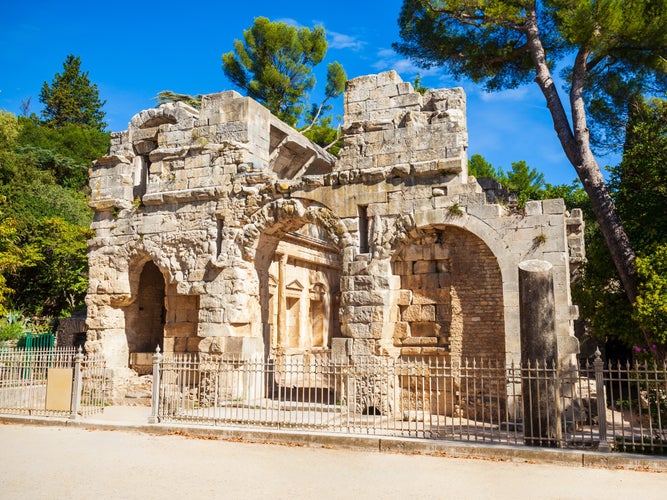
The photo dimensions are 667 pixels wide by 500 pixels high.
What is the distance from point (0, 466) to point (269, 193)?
23.6ft

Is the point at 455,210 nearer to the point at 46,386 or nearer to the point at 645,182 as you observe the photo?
the point at 645,182

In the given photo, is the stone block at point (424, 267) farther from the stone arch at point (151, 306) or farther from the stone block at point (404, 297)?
the stone arch at point (151, 306)

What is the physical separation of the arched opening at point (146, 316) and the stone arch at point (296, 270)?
9.44 feet

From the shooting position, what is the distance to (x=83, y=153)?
34250mm

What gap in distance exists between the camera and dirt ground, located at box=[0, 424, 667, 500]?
20.0ft

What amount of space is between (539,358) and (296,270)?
10.4 m

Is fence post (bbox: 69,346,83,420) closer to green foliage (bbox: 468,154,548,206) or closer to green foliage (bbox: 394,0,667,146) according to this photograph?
green foliage (bbox: 394,0,667,146)

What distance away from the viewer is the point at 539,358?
27.3 ft

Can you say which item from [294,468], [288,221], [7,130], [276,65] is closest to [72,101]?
[7,130]

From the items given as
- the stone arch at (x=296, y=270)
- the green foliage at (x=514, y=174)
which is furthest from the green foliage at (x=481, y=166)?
the stone arch at (x=296, y=270)

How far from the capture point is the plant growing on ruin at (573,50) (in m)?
12.0

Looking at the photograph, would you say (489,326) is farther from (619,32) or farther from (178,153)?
(178,153)

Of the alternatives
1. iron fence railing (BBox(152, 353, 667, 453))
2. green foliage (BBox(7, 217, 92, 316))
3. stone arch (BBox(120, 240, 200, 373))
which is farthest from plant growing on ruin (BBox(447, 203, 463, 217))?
green foliage (BBox(7, 217, 92, 316))

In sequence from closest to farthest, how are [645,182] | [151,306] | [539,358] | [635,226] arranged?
[539,358] → [645,182] → [635,226] → [151,306]
